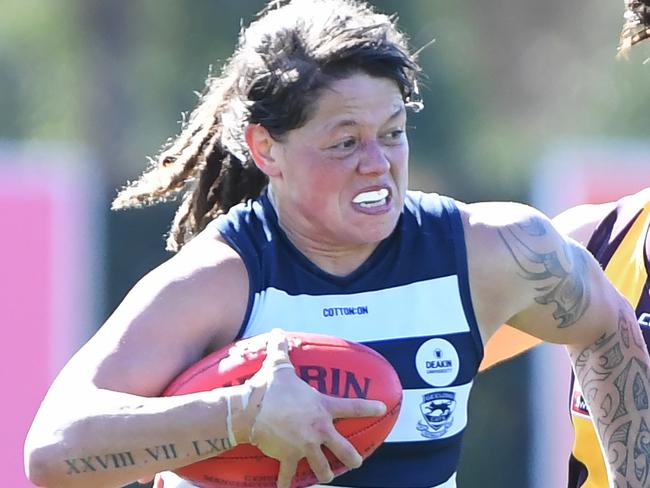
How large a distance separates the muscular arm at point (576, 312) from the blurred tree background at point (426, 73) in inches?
221

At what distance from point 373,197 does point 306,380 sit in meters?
0.39

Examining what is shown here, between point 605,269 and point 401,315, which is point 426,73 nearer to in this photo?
point 605,269

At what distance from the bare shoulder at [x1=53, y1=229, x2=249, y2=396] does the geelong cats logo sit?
38 centimetres

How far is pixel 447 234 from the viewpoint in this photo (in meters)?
3.09

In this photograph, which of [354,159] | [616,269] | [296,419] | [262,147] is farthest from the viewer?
[616,269]

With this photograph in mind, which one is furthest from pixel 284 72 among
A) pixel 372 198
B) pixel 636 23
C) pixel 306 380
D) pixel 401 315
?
pixel 636 23

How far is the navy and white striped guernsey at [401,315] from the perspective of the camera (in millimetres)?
2965

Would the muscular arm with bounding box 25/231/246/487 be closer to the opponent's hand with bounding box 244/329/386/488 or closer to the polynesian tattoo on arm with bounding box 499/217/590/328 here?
the opponent's hand with bounding box 244/329/386/488

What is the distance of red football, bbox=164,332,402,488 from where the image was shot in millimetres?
2773

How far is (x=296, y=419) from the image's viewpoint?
8.66 ft

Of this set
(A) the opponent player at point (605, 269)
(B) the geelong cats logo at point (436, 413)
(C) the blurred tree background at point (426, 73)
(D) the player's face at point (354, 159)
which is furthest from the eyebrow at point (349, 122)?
(C) the blurred tree background at point (426, 73)

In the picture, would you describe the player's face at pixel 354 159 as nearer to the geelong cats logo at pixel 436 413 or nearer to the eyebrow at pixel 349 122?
the eyebrow at pixel 349 122

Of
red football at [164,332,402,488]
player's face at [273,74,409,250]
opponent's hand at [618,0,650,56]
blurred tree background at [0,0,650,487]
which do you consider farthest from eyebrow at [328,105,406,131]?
blurred tree background at [0,0,650,487]

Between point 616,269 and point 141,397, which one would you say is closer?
point 141,397
